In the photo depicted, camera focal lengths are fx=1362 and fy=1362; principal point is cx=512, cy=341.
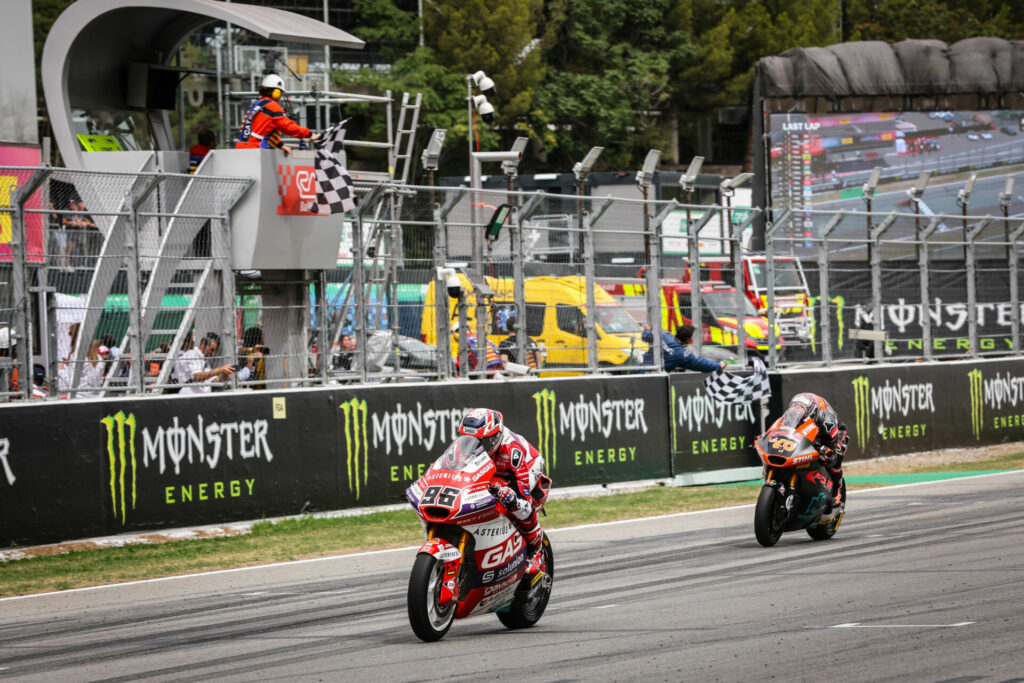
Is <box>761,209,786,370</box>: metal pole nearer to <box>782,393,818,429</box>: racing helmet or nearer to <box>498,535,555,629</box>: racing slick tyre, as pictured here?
<box>782,393,818,429</box>: racing helmet

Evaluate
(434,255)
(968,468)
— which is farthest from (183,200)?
(968,468)

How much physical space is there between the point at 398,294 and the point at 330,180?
1581 mm

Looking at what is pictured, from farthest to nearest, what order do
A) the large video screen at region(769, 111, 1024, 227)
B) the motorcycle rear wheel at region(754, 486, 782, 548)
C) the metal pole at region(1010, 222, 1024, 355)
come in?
the large video screen at region(769, 111, 1024, 227) → the metal pole at region(1010, 222, 1024, 355) → the motorcycle rear wheel at region(754, 486, 782, 548)

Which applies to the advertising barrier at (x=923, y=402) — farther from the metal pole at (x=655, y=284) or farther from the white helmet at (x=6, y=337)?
the white helmet at (x=6, y=337)

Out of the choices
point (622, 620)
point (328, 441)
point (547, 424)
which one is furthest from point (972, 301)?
point (622, 620)

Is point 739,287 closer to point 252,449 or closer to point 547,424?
point 547,424

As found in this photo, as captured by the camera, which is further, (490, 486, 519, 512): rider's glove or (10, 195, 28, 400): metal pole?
(10, 195, 28, 400): metal pole

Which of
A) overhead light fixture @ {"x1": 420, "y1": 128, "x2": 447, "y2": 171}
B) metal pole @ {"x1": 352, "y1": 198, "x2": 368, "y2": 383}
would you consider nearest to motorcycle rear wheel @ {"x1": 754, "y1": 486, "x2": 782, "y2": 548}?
metal pole @ {"x1": 352, "y1": 198, "x2": 368, "y2": 383}

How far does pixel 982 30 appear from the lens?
55.5 m

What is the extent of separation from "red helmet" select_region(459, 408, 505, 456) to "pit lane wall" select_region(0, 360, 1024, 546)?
588 cm

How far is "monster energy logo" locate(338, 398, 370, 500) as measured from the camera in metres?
14.9

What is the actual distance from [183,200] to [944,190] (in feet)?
81.7

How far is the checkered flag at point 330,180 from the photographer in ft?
48.8

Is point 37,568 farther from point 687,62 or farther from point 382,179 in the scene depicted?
point 687,62
